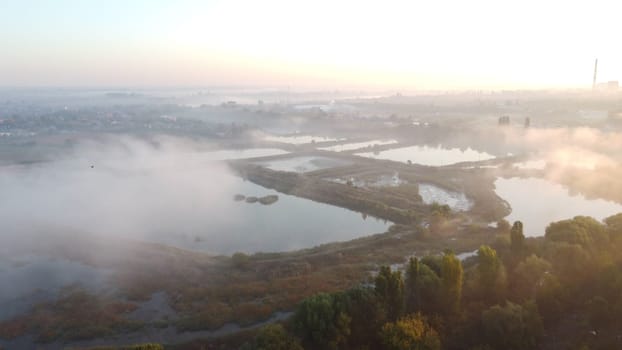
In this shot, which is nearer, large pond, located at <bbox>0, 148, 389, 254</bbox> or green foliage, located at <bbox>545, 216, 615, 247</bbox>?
green foliage, located at <bbox>545, 216, 615, 247</bbox>

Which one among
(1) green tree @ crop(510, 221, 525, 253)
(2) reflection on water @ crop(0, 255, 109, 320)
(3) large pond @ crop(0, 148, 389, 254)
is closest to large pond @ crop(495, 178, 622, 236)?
(1) green tree @ crop(510, 221, 525, 253)

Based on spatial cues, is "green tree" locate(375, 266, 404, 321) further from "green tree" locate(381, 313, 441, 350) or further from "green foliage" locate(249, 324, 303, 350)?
"green foliage" locate(249, 324, 303, 350)

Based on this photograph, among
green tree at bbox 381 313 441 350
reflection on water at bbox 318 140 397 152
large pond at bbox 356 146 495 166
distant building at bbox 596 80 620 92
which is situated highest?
distant building at bbox 596 80 620 92

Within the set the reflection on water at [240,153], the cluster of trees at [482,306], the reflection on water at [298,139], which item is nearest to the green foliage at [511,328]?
the cluster of trees at [482,306]

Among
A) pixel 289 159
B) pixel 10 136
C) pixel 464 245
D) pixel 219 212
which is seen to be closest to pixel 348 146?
pixel 289 159

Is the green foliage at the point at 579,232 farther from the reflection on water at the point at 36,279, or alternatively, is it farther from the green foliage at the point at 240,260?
the reflection on water at the point at 36,279

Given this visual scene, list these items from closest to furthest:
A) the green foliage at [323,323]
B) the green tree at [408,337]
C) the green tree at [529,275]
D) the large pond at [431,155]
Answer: the green tree at [408,337] → the green foliage at [323,323] → the green tree at [529,275] → the large pond at [431,155]
